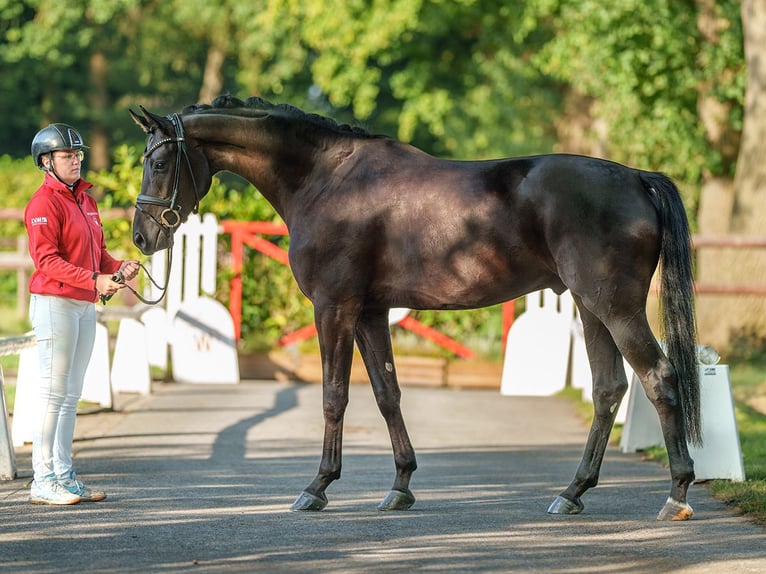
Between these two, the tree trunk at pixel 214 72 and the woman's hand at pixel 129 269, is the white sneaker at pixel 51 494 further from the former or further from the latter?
the tree trunk at pixel 214 72

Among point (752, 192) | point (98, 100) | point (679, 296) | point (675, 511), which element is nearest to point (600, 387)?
point (679, 296)

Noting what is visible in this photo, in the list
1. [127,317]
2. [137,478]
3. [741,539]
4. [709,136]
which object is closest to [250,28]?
[709,136]

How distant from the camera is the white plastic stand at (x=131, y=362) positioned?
12812 mm

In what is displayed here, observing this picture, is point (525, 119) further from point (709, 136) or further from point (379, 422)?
point (379, 422)

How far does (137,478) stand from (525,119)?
2506 centimetres

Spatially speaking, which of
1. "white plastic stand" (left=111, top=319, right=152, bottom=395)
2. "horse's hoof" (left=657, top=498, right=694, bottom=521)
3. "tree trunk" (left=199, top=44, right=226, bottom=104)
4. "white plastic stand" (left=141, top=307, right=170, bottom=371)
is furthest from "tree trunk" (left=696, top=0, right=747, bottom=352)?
"tree trunk" (left=199, top=44, right=226, bottom=104)

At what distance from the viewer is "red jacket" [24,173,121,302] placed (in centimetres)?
729

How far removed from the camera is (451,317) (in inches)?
616

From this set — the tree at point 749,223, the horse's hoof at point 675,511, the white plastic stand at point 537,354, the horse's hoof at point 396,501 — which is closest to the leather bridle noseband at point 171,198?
the horse's hoof at point 396,501

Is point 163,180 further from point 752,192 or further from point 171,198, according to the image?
point 752,192

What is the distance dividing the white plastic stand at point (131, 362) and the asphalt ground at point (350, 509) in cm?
98

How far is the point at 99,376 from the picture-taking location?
1163 cm

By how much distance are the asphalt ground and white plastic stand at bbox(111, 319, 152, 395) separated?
0.98 meters

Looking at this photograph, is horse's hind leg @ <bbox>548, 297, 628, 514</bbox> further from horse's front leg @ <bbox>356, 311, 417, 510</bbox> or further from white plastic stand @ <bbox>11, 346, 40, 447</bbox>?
white plastic stand @ <bbox>11, 346, 40, 447</bbox>
